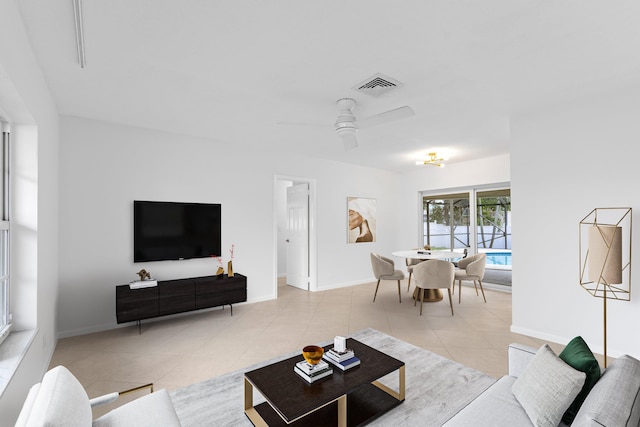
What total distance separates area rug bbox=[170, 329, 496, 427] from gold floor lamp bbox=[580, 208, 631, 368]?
1.16 meters

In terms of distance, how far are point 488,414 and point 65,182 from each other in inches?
175

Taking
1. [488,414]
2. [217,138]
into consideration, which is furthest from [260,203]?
[488,414]

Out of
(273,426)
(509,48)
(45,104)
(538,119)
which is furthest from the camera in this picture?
(538,119)

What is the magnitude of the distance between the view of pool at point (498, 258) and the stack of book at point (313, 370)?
5520mm

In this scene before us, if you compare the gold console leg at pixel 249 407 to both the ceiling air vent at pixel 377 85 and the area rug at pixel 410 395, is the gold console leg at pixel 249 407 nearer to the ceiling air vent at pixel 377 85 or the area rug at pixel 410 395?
the area rug at pixel 410 395

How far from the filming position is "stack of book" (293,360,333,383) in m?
1.93

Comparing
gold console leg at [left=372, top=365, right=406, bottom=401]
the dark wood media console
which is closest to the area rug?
gold console leg at [left=372, top=365, right=406, bottom=401]

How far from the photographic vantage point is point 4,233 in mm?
2258

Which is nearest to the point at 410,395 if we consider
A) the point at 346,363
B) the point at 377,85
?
the point at 346,363

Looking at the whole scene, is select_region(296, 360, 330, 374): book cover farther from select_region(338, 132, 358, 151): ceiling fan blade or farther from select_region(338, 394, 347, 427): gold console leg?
select_region(338, 132, 358, 151): ceiling fan blade

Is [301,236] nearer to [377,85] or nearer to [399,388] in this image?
[377,85]

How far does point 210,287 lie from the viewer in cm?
419

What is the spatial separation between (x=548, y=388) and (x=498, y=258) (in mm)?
5533

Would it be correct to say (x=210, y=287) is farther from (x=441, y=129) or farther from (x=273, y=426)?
(x=441, y=129)
